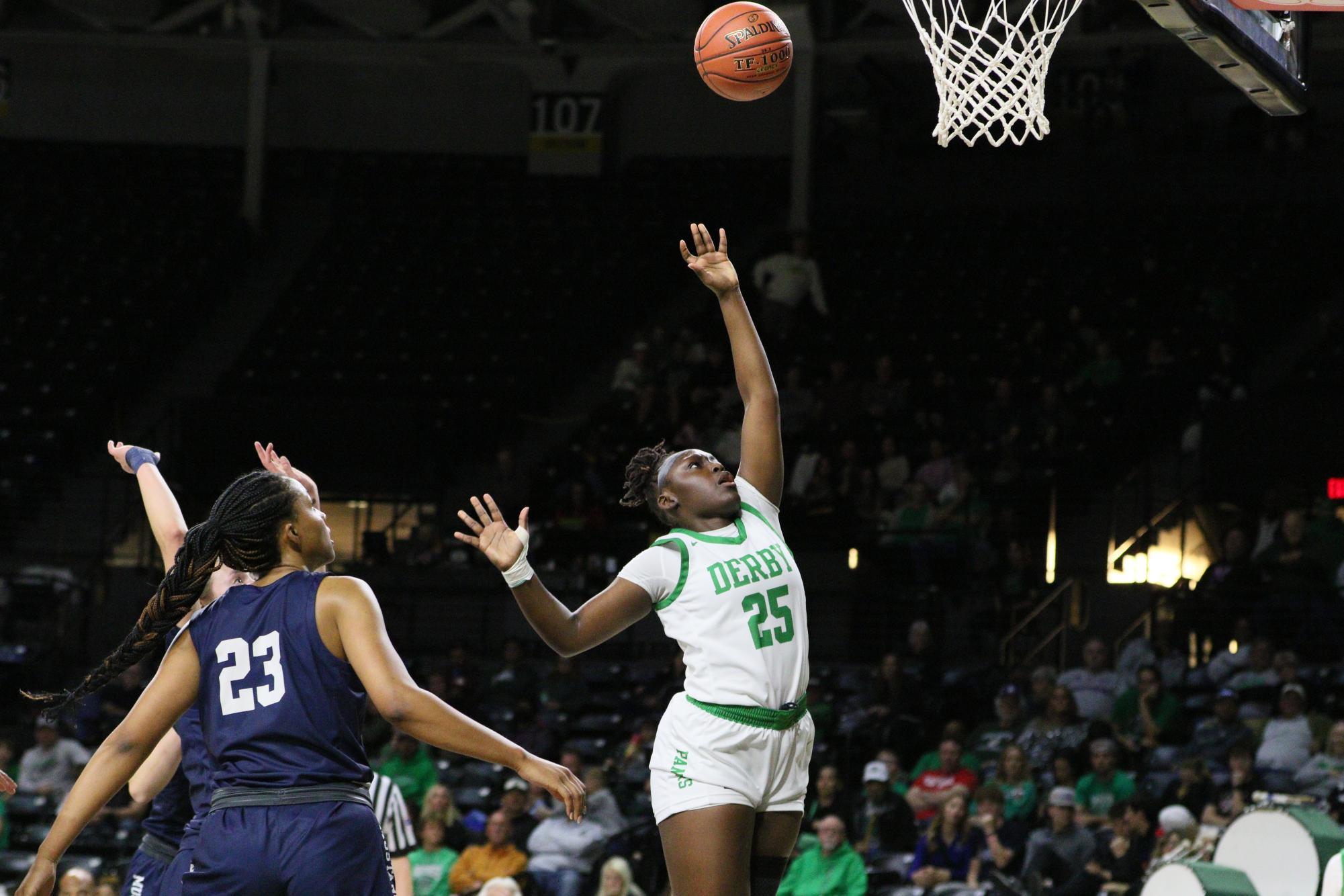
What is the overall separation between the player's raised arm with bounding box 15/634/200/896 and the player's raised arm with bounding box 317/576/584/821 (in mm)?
381

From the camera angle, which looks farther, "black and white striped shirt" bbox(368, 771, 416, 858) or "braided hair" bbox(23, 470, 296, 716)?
"black and white striped shirt" bbox(368, 771, 416, 858)

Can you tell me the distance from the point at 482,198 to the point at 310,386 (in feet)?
16.4

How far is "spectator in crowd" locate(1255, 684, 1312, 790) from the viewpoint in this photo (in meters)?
11.3

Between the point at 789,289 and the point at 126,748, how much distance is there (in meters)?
15.6

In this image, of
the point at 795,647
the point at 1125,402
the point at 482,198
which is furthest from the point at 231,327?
the point at 795,647

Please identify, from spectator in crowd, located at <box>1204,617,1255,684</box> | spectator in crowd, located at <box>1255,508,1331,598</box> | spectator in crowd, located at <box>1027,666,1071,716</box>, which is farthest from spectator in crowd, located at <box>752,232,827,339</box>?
spectator in crowd, located at <box>1204,617,1255,684</box>

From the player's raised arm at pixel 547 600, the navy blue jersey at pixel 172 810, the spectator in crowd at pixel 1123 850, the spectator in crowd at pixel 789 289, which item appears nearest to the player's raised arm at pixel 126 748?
the player's raised arm at pixel 547 600

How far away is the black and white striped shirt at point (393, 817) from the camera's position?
24.8ft

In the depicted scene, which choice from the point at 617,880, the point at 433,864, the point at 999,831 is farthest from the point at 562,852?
the point at 999,831

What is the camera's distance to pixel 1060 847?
422 inches

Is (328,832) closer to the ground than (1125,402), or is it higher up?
closer to the ground

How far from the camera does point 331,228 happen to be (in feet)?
74.7

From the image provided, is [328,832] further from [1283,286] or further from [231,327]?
[231,327]

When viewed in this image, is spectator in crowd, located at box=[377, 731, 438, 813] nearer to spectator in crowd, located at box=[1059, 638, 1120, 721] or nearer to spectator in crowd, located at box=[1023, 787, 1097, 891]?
spectator in crowd, located at box=[1023, 787, 1097, 891]
